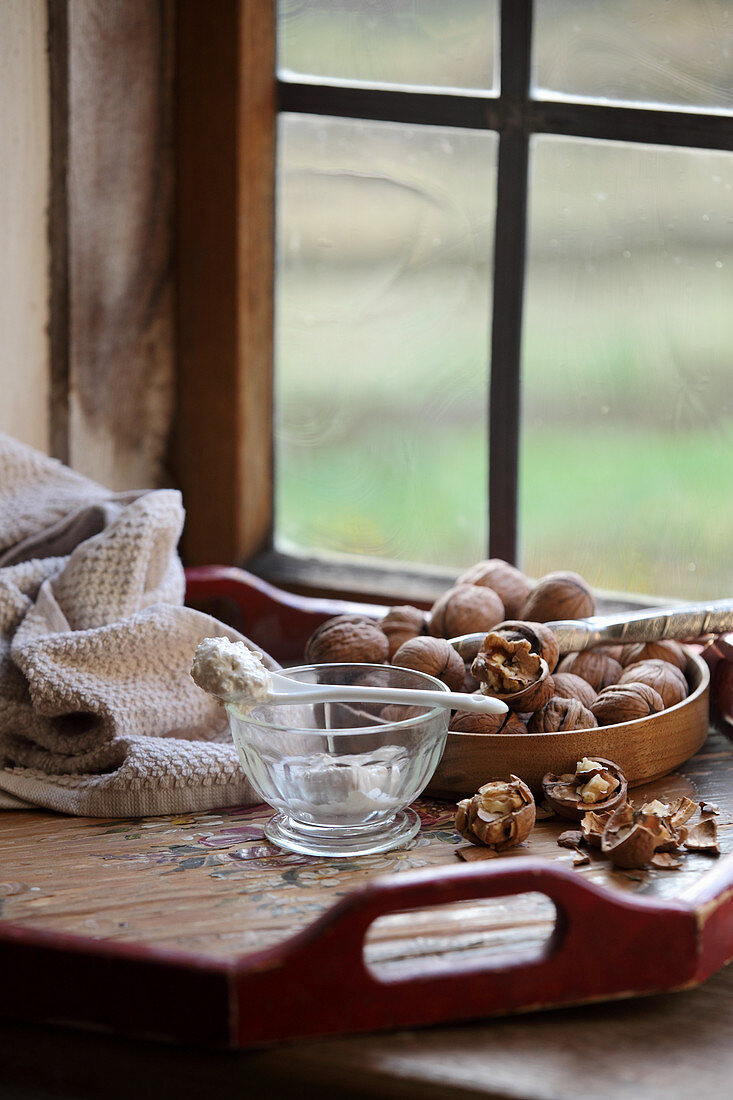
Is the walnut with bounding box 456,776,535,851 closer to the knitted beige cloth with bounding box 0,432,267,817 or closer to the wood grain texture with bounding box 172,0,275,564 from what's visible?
the knitted beige cloth with bounding box 0,432,267,817

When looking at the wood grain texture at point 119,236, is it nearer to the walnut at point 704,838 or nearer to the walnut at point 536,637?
the walnut at point 536,637

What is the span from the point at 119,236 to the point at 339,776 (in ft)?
2.25

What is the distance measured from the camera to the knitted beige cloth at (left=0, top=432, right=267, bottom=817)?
0.79 meters

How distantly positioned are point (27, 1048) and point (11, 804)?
9.0 inches

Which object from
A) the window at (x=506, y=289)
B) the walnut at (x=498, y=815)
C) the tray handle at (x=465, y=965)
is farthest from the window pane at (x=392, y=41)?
the tray handle at (x=465, y=965)

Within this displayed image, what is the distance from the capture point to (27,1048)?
59 centimetres

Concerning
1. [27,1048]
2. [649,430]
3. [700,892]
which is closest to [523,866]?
[700,892]

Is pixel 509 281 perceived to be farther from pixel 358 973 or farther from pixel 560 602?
pixel 358 973

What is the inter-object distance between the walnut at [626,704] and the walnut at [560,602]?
96 millimetres

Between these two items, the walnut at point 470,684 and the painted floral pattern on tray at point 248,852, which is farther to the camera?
the walnut at point 470,684

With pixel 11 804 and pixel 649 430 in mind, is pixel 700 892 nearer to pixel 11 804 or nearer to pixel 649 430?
pixel 11 804

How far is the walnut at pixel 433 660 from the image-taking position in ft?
2.73

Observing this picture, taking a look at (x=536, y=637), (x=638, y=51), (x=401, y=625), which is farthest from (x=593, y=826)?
→ (x=638, y=51)

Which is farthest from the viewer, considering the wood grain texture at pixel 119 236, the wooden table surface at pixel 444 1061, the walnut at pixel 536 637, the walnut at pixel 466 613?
the wood grain texture at pixel 119 236
